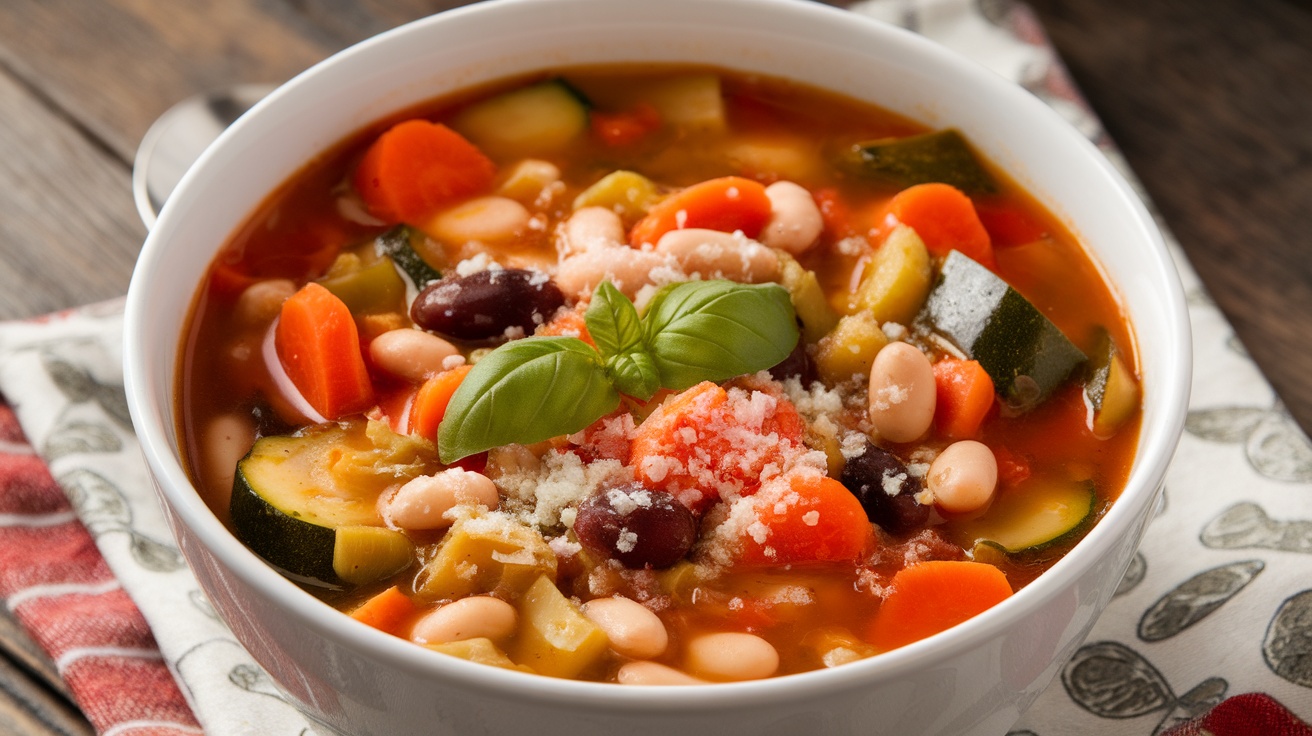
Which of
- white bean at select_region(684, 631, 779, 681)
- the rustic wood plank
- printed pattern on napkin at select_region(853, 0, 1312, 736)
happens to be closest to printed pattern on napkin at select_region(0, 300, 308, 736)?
white bean at select_region(684, 631, 779, 681)

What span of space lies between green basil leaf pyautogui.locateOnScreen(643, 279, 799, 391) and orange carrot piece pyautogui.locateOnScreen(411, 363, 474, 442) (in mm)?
314

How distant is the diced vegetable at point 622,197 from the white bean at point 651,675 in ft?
3.32

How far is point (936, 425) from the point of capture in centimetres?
224

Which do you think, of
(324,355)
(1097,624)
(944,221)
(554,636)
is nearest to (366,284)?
(324,355)

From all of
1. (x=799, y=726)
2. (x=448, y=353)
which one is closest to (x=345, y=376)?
(x=448, y=353)

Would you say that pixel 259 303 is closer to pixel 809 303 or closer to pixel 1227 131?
pixel 809 303

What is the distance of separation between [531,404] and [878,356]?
0.59 m

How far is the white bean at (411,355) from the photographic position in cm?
221

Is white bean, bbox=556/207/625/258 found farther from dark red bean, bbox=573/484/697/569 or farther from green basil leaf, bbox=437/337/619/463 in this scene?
dark red bean, bbox=573/484/697/569

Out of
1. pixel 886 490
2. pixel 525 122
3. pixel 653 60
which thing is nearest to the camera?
pixel 886 490

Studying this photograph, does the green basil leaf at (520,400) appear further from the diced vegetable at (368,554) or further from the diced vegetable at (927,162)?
the diced vegetable at (927,162)

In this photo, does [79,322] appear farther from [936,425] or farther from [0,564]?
[936,425]

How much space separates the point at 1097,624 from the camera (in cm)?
230

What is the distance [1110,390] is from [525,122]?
1.25m
